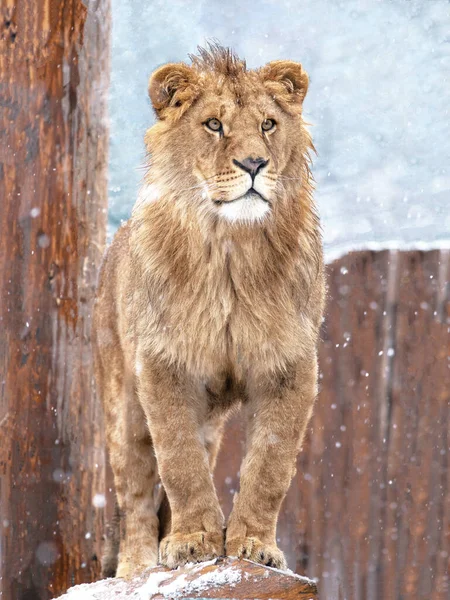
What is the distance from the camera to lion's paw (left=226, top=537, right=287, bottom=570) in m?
3.93

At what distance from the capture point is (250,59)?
9.49 m

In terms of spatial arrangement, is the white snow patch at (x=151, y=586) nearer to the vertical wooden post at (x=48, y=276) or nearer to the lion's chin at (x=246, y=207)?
the lion's chin at (x=246, y=207)

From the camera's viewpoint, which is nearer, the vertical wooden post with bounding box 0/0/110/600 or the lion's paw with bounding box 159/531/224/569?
the lion's paw with bounding box 159/531/224/569

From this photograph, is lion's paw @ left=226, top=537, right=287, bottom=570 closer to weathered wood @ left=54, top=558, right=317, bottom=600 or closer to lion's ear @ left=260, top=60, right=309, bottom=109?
weathered wood @ left=54, top=558, right=317, bottom=600

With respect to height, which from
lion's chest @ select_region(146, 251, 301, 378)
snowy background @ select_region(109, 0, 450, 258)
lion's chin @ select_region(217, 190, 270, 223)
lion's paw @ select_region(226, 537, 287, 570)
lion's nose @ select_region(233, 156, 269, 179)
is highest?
snowy background @ select_region(109, 0, 450, 258)

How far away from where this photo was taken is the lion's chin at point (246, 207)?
3.80 metres

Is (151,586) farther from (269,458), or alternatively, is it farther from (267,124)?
(267,124)

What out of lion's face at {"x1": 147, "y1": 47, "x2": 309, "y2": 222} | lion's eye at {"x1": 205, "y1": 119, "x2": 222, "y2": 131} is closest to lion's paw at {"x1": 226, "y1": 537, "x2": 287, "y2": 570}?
lion's face at {"x1": 147, "y1": 47, "x2": 309, "y2": 222}

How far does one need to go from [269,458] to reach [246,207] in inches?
39.4

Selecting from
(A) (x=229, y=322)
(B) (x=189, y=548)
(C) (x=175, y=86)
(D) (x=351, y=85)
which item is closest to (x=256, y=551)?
(B) (x=189, y=548)

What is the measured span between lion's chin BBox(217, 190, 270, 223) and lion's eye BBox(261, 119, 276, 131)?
0.33 m

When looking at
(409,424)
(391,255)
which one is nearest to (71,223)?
(391,255)

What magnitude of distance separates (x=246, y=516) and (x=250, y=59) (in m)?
6.22

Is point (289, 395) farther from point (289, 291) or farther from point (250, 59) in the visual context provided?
point (250, 59)
